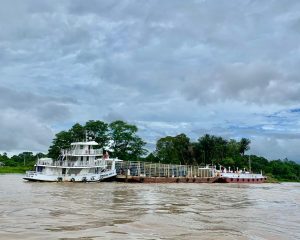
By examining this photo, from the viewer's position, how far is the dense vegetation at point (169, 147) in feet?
295

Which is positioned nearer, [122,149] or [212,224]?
[212,224]

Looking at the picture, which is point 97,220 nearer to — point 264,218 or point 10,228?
point 10,228

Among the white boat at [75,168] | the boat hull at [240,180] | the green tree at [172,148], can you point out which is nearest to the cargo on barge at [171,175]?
the boat hull at [240,180]

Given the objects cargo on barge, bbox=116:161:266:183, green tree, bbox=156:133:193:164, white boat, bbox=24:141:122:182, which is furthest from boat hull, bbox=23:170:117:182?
green tree, bbox=156:133:193:164

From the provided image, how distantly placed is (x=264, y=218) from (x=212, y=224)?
12.5 ft

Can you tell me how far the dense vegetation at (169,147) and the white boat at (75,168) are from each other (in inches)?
372

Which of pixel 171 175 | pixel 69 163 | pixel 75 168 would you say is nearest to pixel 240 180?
pixel 171 175

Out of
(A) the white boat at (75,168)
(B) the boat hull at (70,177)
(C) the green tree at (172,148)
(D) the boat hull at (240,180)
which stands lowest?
(D) the boat hull at (240,180)

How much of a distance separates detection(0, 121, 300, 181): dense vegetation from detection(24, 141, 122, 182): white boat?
944 cm

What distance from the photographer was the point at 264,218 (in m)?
17.0

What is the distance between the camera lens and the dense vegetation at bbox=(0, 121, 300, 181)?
89.9m

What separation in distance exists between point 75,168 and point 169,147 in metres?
43.9

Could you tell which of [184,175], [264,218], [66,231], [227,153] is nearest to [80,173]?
[184,175]

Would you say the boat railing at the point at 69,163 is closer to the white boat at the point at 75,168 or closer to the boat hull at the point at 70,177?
the white boat at the point at 75,168
